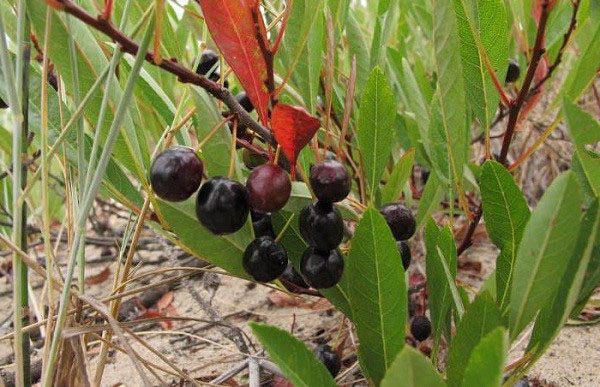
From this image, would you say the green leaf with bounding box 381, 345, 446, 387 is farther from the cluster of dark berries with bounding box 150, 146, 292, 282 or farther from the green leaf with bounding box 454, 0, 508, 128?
the green leaf with bounding box 454, 0, 508, 128

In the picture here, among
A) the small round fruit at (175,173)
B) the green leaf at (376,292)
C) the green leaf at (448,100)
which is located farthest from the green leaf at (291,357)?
the green leaf at (448,100)

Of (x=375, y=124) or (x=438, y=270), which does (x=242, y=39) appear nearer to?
(x=375, y=124)

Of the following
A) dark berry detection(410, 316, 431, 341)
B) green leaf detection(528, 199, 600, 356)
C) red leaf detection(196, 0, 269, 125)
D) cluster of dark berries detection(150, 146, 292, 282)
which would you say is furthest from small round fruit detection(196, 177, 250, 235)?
dark berry detection(410, 316, 431, 341)

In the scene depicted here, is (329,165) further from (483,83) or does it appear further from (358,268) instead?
(483,83)

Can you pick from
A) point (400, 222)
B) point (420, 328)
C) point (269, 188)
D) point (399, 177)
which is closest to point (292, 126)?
point (269, 188)

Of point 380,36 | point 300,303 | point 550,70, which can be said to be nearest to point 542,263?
point 380,36
